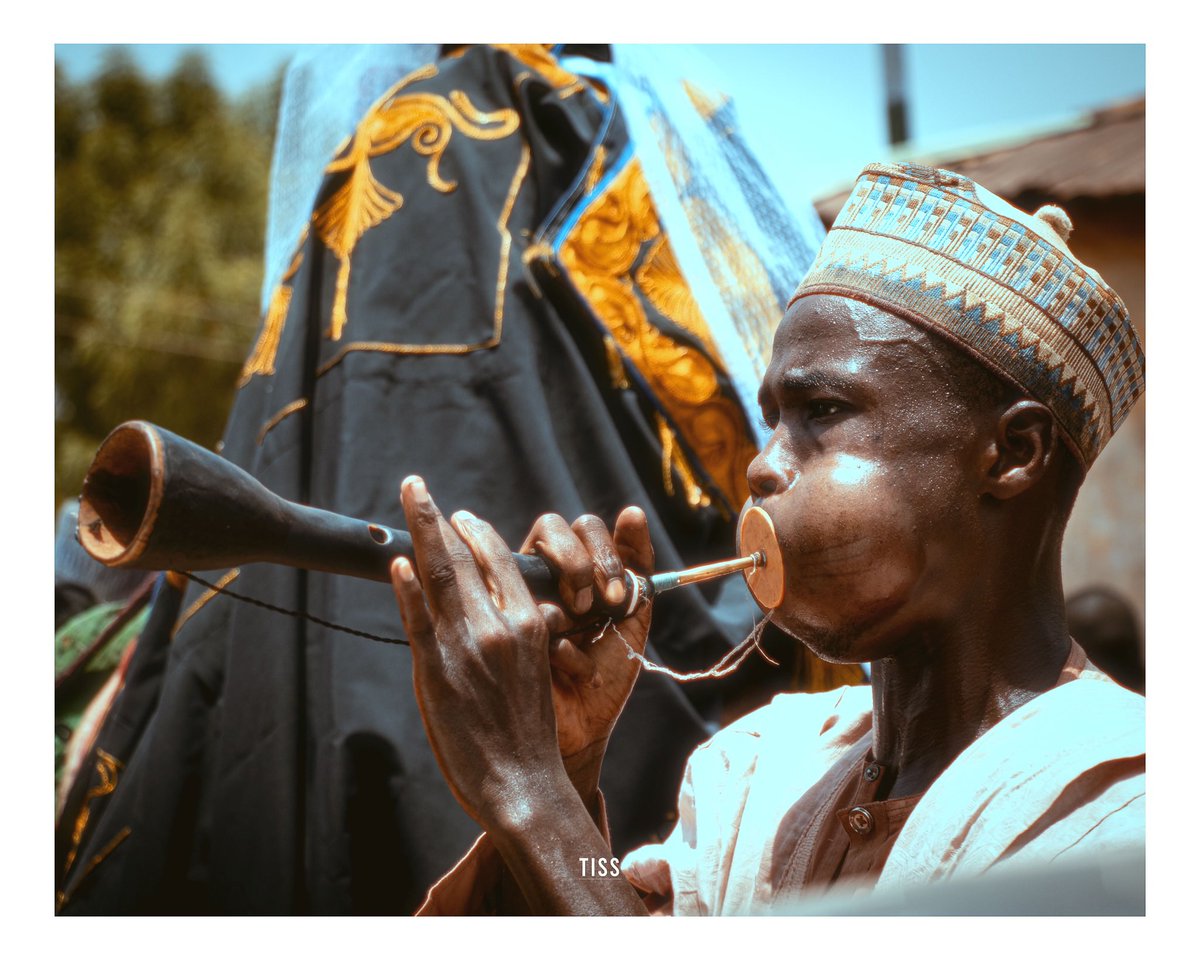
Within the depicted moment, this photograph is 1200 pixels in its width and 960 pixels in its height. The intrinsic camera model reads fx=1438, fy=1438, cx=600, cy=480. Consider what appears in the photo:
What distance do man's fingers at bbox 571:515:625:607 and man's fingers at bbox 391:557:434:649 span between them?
0.62 feet

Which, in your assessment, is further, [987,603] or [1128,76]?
[1128,76]

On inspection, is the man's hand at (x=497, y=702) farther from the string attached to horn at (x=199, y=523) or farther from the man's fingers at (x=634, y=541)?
the man's fingers at (x=634, y=541)

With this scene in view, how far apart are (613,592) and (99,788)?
4.29 feet

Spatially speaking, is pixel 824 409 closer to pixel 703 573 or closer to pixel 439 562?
pixel 703 573

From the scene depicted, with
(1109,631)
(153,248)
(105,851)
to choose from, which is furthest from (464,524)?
(153,248)

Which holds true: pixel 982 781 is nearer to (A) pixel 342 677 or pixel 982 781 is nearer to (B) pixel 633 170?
(A) pixel 342 677

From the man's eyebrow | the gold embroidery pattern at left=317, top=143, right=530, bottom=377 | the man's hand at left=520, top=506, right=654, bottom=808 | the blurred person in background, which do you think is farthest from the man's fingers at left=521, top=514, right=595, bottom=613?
the blurred person in background

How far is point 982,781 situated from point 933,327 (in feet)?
1.48

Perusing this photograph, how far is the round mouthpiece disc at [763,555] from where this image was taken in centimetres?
147

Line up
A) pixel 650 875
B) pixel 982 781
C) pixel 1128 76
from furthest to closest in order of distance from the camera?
pixel 1128 76, pixel 650 875, pixel 982 781

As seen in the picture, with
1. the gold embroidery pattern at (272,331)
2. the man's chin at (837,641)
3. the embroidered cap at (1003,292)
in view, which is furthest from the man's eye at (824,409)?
the gold embroidery pattern at (272,331)

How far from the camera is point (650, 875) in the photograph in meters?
1.75
